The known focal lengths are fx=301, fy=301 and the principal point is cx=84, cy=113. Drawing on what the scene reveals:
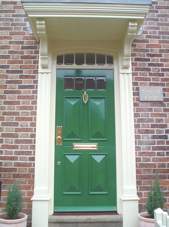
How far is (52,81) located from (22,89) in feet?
1.55

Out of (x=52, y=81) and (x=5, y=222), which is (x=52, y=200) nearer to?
(x=5, y=222)

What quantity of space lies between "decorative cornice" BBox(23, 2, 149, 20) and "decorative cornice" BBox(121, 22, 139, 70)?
14 centimetres

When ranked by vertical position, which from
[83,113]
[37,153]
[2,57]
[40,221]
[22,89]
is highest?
[2,57]

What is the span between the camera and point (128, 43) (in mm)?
4324

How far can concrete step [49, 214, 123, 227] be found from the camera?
402cm

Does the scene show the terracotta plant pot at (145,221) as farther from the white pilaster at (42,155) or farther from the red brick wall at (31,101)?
the white pilaster at (42,155)

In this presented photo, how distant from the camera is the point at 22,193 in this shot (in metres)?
4.15

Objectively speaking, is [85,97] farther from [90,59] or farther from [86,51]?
[86,51]

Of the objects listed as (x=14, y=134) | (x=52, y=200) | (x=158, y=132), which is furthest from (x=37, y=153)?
(x=158, y=132)

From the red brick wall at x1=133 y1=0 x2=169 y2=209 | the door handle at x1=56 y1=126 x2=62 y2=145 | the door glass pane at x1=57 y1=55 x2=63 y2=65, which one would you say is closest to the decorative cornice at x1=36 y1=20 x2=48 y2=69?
the door glass pane at x1=57 y1=55 x2=63 y2=65

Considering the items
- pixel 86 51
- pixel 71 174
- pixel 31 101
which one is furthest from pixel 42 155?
pixel 86 51

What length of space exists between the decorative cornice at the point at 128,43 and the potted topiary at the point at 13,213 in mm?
2358

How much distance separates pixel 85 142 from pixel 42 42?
158 centimetres

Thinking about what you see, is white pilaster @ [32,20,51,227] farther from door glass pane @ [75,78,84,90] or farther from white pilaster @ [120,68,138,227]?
white pilaster @ [120,68,138,227]
